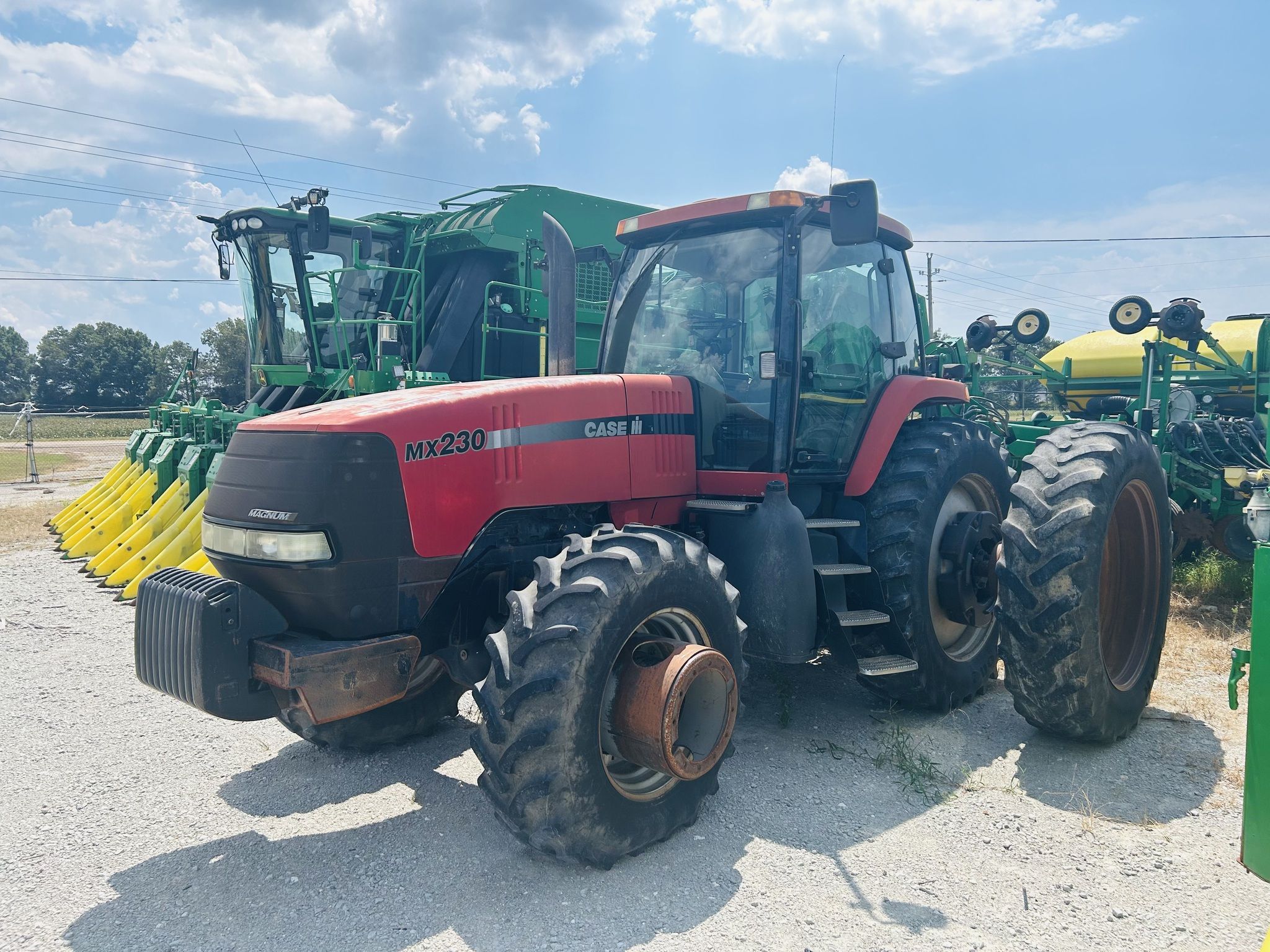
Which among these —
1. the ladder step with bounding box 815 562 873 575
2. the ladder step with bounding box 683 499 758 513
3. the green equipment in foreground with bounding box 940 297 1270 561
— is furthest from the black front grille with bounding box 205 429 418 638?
the green equipment in foreground with bounding box 940 297 1270 561

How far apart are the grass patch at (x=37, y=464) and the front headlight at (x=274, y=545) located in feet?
57.3

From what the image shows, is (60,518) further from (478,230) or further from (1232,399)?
(1232,399)

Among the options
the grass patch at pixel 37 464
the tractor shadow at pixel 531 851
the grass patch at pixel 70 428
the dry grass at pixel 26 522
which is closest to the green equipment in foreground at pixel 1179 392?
the tractor shadow at pixel 531 851

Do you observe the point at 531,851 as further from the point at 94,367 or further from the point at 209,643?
the point at 94,367

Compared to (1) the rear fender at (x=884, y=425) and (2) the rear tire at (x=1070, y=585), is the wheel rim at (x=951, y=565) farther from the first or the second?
(2) the rear tire at (x=1070, y=585)

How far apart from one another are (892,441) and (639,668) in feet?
7.14

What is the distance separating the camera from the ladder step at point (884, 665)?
4242 millimetres

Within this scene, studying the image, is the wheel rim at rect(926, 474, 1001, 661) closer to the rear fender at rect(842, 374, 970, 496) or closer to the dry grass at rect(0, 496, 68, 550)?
the rear fender at rect(842, 374, 970, 496)

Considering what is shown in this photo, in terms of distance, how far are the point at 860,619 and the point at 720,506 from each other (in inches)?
33.7

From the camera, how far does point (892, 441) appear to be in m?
4.80

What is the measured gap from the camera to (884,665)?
14.2ft

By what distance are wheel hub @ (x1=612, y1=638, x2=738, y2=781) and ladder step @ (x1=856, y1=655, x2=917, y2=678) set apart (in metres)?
0.99

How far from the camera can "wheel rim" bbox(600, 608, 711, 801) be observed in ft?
11.0

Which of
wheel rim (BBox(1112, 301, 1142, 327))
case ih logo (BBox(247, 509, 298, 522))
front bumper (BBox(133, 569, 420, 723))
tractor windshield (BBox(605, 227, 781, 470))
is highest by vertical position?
wheel rim (BBox(1112, 301, 1142, 327))
